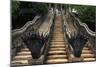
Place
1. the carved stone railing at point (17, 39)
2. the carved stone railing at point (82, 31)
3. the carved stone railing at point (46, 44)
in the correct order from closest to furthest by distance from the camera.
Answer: the carved stone railing at point (17, 39) < the carved stone railing at point (46, 44) < the carved stone railing at point (82, 31)

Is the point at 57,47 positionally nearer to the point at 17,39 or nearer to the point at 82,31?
the point at 82,31

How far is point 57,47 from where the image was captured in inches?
99.1

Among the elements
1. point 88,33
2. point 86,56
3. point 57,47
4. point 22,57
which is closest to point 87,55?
point 86,56

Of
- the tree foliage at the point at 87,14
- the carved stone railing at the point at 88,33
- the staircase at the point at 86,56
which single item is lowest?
the staircase at the point at 86,56

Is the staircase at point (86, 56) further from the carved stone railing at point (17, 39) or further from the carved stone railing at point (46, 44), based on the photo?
the carved stone railing at point (17, 39)

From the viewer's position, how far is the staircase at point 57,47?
2487 mm

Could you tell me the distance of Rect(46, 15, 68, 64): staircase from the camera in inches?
97.9

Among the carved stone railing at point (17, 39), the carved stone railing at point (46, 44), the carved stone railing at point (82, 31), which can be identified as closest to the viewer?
the carved stone railing at point (17, 39)

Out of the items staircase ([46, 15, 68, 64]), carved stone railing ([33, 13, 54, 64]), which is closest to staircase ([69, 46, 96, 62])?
staircase ([46, 15, 68, 64])

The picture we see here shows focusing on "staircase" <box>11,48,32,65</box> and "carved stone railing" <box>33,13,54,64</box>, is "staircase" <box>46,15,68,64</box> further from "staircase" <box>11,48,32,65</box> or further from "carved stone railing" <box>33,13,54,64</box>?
"staircase" <box>11,48,32,65</box>

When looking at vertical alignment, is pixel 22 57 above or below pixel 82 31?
below

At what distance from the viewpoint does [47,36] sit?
247cm

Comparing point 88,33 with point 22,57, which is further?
point 88,33

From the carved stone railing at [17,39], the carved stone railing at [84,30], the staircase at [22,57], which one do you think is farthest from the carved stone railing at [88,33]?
the staircase at [22,57]
